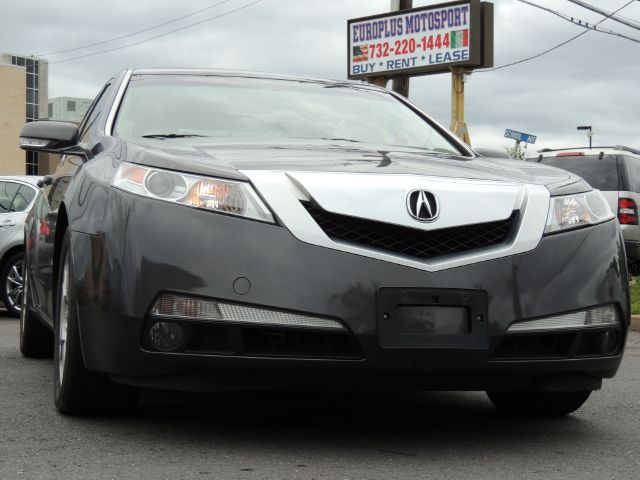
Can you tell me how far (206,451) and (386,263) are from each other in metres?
0.92

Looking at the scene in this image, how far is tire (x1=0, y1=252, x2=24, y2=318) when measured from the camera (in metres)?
11.9

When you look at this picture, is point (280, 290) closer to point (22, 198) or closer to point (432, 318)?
point (432, 318)

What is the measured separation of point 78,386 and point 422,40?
20429mm

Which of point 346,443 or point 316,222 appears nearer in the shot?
point 316,222

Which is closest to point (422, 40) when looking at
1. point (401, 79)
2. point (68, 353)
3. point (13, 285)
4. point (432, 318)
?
point (401, 79)

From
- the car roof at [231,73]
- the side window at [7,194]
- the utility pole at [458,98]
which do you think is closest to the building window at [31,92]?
the utility pole at [458,98]

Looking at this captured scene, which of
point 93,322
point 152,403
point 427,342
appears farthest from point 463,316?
point 152,403

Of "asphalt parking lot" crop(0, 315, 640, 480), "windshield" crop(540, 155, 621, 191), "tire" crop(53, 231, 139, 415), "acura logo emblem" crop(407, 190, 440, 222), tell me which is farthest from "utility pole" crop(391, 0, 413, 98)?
"acura logo emblem" crop(407, 190, 440, 222)

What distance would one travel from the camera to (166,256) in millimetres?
4172

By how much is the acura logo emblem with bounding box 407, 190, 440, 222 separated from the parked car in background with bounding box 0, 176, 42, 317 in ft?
26.3

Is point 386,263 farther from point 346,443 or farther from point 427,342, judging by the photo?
point 346,443

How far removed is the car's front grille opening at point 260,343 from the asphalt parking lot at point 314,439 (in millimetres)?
361

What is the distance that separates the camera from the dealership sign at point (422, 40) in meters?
23.6

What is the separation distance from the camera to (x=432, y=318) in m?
4.18
